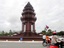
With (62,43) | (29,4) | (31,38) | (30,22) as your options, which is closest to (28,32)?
(30,22)

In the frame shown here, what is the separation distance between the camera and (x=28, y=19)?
42531 mm

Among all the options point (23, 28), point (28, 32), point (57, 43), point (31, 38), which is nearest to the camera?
point (57, 43)

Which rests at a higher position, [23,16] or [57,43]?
[23,16]

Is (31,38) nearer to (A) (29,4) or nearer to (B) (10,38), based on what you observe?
(B) (10,38)

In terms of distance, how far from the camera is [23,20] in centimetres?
4338

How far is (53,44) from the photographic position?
6758 mm

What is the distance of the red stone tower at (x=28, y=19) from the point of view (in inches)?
1668

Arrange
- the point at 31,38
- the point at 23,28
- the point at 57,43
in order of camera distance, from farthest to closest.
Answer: the point at 23,28
the point at 31,38
the point at 57,43

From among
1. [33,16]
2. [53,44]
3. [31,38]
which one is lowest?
[53,44]

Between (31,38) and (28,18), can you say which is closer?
(31,38)

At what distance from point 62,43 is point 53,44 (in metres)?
0.40

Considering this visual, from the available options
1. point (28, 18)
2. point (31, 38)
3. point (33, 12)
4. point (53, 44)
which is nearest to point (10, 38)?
point (31, 38)

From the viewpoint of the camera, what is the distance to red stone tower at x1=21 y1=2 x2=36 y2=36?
42.4 metres

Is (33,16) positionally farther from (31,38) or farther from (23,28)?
(31,38)
